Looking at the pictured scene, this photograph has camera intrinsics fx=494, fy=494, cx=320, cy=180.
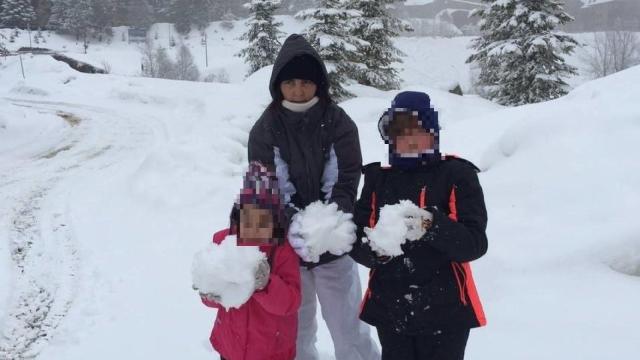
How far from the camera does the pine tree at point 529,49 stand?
61.1 ft

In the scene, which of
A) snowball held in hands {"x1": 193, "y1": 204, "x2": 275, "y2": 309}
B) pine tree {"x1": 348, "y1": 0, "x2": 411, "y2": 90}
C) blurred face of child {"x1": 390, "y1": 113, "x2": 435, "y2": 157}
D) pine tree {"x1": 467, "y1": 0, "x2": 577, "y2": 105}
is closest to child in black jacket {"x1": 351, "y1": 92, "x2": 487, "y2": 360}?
blurred face of child {"x1": 390, "y1": 113, "x2": 435, "y2": 157}

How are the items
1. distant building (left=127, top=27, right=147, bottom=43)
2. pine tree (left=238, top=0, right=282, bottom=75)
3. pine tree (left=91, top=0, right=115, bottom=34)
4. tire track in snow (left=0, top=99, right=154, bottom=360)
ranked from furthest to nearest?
distant building (left=127, top=27, right=147, bottom=43), pine tree (left=91, top=0, right=115, bottom=34), pine tree (left=238, top=0, right=282, bottom=75), tire track in snow (left=0, top=99, right=154, bottom=360)

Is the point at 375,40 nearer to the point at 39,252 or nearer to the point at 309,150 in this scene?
the point at 39,252

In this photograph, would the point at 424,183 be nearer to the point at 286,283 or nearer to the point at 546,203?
the point at 286,283

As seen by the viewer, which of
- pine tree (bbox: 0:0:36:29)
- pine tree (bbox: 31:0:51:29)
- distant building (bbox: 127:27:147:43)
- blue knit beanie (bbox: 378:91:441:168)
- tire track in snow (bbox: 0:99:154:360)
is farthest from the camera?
distant building (bbox: 127:27:147:43)

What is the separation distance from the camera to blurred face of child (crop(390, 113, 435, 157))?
7.29 ft

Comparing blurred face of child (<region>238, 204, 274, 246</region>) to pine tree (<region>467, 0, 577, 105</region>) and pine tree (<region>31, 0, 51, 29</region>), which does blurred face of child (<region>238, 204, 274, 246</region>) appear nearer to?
pine tree (<region>467, 0, 577, 105</region>)

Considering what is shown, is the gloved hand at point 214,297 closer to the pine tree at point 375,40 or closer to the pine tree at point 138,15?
the pine tree at point 375,40

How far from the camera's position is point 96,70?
1738 inches

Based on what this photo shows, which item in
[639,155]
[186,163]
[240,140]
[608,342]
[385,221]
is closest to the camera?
[385,221]

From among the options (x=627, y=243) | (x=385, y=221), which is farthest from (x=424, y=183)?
(x=627, y=243)

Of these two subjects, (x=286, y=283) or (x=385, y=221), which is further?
(x=286, y=283)

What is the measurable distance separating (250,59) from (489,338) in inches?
946

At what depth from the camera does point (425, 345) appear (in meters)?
2.31
